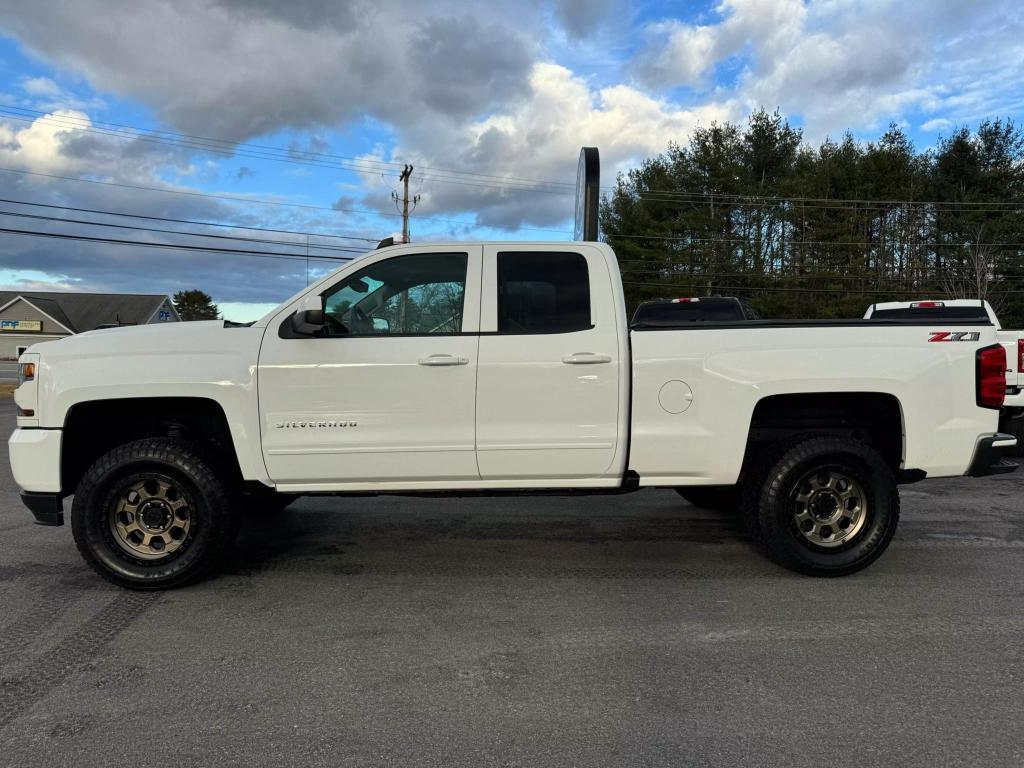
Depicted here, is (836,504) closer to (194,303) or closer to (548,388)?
(548,388)

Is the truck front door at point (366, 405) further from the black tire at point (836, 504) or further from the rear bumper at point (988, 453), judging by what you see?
the rear bumper at point (988, 453)

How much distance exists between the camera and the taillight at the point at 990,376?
175 inches

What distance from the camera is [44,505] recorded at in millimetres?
4293

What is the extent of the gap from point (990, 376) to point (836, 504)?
1.18 m

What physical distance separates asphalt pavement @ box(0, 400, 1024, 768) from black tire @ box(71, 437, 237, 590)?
170mm

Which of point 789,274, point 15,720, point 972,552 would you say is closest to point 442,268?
point 15,720

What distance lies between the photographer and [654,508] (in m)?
6.60

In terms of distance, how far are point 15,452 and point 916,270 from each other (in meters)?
43.5

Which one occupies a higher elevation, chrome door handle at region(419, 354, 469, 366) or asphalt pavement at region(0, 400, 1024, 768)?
chrome door handle at region(419, 354, 469, 366)

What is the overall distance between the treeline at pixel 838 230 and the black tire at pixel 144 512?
3446 cm

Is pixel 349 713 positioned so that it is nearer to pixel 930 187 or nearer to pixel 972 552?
pixel 972 552

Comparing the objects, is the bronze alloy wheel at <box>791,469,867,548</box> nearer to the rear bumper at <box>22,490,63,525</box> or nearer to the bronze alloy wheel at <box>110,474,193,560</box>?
the bronze alloy wheel at <box>110,474,193,560</box>

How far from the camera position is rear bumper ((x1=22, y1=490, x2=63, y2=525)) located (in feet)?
14.1

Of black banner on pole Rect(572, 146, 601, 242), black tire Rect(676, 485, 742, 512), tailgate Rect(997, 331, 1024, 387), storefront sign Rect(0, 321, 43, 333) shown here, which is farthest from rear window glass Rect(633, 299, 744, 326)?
storefront sign Rect(0, 321, 43, 333)
